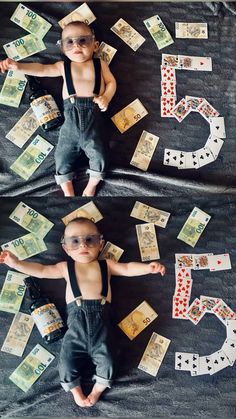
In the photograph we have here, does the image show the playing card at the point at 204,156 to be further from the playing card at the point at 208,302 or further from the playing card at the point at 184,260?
the playing card at the point at 208,302

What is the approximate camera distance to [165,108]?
178cm

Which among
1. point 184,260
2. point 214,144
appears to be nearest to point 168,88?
point 214,144

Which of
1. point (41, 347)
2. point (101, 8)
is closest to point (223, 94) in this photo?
point (101, 8)

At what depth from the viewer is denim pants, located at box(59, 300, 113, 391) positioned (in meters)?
1.55

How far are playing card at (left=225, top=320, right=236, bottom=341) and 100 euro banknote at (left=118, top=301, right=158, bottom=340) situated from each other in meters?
0.24

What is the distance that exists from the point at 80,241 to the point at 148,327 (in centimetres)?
37

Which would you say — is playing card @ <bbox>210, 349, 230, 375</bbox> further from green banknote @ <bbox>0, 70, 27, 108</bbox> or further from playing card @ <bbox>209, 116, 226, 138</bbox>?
green banknote @ <bbox>0, 70, 27, 108</bbox>

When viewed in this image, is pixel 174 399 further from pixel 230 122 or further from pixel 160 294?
pixel 230 122

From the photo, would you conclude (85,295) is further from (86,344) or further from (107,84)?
(107,84)

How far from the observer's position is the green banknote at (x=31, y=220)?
5.65 feet

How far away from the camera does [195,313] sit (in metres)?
1.68

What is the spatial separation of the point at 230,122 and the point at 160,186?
34 cm

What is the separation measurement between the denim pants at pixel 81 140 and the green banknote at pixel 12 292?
348 mm

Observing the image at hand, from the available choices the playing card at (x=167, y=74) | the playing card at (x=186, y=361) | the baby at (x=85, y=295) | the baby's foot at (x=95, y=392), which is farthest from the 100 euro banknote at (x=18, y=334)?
the playing card at (x=167, y=74)
